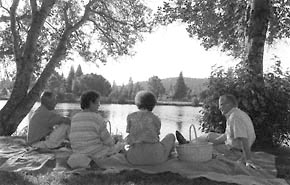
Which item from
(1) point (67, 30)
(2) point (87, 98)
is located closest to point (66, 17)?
(1) point (67, 30)

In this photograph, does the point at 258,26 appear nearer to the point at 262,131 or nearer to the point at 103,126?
the point at 262,131

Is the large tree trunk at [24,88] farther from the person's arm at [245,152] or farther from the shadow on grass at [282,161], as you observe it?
the person's arm at [245,152]

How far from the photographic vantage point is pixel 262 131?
8.39 metres

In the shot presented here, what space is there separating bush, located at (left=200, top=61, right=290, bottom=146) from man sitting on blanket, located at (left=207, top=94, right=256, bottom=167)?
87.6 inches

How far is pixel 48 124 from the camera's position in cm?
696

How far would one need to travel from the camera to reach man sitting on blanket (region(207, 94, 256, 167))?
569cm

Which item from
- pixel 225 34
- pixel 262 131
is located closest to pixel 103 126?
pixel 262 131

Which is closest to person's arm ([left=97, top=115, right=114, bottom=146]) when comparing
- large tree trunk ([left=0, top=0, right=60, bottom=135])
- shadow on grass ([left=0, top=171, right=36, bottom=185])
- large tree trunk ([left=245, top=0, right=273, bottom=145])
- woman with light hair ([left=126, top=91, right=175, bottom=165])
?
woman with light hair ([left=126, top=91, right=175, bottom=165])

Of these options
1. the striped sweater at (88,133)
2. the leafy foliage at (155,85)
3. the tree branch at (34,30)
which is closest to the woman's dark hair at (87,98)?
the striped sweater at (88,133)

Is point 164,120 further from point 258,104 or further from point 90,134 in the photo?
point 90,134

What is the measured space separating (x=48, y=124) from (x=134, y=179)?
109 inches

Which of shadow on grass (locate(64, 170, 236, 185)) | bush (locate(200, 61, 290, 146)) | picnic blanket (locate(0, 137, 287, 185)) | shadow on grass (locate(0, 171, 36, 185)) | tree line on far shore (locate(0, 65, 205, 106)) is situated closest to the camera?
shadow on grass (locate(0, 171, 36, 185))

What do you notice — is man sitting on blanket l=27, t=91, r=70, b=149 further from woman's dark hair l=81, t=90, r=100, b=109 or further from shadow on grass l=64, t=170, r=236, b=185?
shadow on grass l=64, t=170, r=236, b=185

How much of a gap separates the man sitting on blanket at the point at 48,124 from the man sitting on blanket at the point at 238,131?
2889mm
